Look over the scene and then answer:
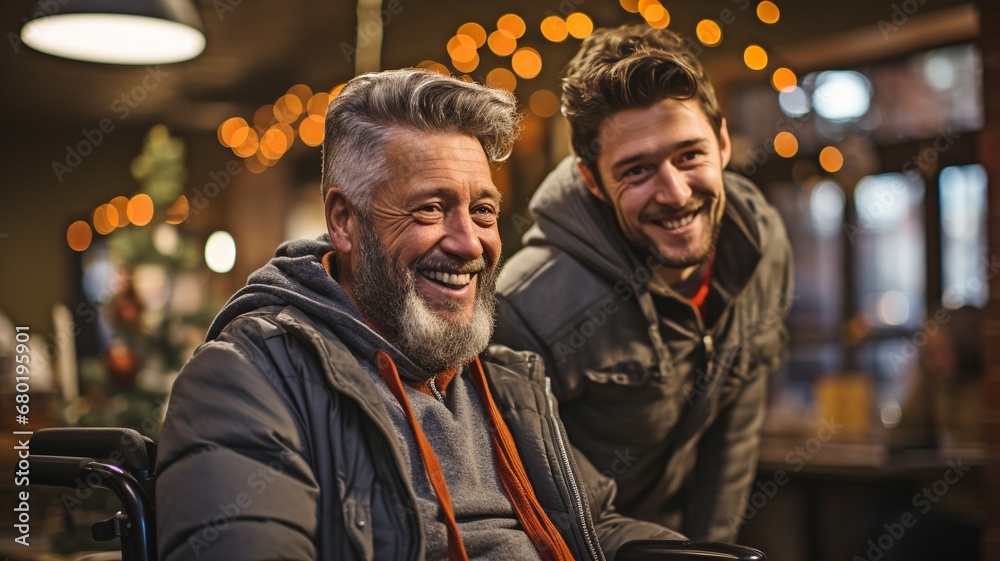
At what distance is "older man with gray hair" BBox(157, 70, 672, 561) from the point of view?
1.54 metres

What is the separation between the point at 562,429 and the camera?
2096 mm

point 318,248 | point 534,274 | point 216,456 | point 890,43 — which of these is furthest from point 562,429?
point 890,43

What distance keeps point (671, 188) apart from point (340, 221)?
0.80m

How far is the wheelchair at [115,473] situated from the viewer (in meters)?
1.61

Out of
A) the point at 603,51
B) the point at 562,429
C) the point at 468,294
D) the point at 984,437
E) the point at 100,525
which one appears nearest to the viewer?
the point at 100,525

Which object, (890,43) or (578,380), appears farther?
(890,43)

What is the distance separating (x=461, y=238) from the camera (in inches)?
73.8

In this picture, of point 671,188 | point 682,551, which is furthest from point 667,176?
point 682,551

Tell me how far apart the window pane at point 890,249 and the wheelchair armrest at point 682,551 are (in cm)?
624

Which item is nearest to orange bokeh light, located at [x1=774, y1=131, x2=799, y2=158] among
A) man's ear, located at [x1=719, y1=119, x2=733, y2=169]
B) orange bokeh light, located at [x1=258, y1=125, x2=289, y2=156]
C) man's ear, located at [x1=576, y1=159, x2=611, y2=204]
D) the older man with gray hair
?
orange bokeh light, located at [x1=258, y1=125, x2=289, y2=156]

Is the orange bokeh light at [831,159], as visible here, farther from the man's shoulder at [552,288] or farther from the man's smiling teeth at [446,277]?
the man's smiling teeth at [446,277]

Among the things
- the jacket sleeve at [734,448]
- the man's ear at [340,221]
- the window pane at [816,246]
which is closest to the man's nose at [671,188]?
the jacket sleeve at [734,448]

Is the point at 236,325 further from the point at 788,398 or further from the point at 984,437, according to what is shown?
the point at 788,398

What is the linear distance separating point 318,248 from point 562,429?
0.66 metres
